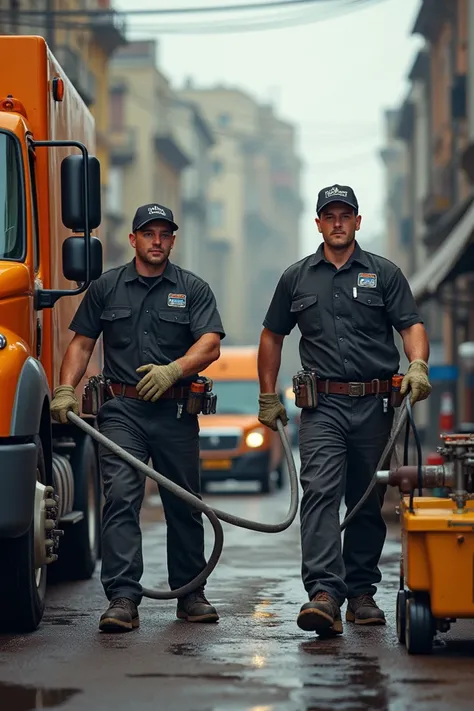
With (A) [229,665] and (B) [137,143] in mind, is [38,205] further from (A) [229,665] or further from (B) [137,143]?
(B) [137,143]

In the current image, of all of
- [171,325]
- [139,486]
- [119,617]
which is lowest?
→ [119,617]

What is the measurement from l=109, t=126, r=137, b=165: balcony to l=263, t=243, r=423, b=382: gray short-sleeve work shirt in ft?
178

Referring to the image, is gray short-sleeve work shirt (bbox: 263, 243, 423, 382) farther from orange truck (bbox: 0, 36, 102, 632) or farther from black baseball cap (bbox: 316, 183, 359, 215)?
orange truck (bbox: 0, 36, 102, 632)

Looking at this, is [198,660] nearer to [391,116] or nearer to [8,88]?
[8,88]

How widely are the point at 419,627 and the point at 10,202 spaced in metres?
3.12

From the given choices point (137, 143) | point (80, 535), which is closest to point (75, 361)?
point (80, 535)

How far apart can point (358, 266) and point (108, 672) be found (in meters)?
2.94

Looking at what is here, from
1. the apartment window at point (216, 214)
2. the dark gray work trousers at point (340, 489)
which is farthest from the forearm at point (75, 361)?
the apartment window at point (216, 214)

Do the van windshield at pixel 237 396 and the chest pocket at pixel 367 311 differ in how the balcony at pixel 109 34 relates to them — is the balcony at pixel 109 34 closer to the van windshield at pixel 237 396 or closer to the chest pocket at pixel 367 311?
the van windshield at pixel 237 396

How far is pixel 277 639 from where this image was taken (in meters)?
8.38

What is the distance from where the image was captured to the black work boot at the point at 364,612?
29.5 feet

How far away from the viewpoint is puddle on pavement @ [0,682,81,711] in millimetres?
6559

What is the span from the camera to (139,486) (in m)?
9.22

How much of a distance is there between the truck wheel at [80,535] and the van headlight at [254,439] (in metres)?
12.7
